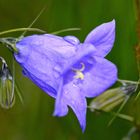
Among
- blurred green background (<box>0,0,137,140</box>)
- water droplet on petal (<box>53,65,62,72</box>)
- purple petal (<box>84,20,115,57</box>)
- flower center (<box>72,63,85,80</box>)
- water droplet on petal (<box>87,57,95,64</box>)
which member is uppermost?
purple petal (<box>84,20,115,57</box>)

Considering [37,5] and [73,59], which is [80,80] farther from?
[37,5]

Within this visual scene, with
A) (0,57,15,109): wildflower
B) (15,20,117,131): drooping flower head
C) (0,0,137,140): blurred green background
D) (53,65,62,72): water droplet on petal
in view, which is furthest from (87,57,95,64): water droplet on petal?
(0,0,137,140): blurred green background

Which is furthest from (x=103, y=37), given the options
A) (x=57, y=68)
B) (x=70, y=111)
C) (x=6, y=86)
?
(x=70, y=111)

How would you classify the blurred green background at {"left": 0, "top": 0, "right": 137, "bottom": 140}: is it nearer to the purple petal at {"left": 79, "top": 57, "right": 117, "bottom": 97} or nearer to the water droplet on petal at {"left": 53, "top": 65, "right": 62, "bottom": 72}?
the purple petal at {"left": 79, "top": 57, "right": 117, "bottom": 97}

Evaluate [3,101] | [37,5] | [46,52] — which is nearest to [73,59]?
[46,52]

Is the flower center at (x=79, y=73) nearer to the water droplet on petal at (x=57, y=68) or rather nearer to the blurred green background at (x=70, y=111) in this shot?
the water droplet on petal at (x=57, y=68)

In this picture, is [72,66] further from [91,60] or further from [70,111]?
[70,111]

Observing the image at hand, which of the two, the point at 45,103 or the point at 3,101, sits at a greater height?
the point at 3,101
